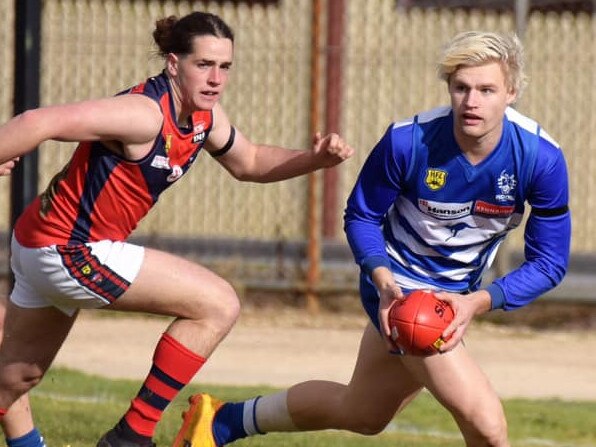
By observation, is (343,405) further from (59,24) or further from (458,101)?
(59,24)

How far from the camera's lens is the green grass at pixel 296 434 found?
307 inches

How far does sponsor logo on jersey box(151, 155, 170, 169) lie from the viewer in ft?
19.7

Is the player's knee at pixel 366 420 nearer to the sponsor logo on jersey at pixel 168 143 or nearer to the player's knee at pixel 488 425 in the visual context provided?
the player's knee at pixel 488 425

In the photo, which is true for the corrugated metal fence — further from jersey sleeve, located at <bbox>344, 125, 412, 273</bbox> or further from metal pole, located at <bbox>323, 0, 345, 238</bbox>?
jersey sleeve, located at <bbox>344, 125, 412, 273</bbox>

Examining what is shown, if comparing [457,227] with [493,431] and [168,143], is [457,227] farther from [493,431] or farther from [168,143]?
[168,143]

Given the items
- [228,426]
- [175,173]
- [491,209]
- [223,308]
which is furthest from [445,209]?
[228,426]

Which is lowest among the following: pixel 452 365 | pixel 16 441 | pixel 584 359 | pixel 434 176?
pixel 584 359

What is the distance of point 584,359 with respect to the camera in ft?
38.3

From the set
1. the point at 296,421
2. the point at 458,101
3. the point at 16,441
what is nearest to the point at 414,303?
the point at 458,101

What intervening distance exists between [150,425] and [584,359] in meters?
6.11

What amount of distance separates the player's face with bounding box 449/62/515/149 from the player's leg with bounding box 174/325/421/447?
3.14ft

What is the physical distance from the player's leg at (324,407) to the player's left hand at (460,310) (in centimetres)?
49

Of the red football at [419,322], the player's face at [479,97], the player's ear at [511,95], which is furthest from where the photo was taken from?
the player's ear at [511,95]

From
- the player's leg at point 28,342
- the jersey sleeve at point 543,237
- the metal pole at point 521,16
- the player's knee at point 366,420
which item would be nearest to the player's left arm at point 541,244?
the jersey sleeve at point 543,237
